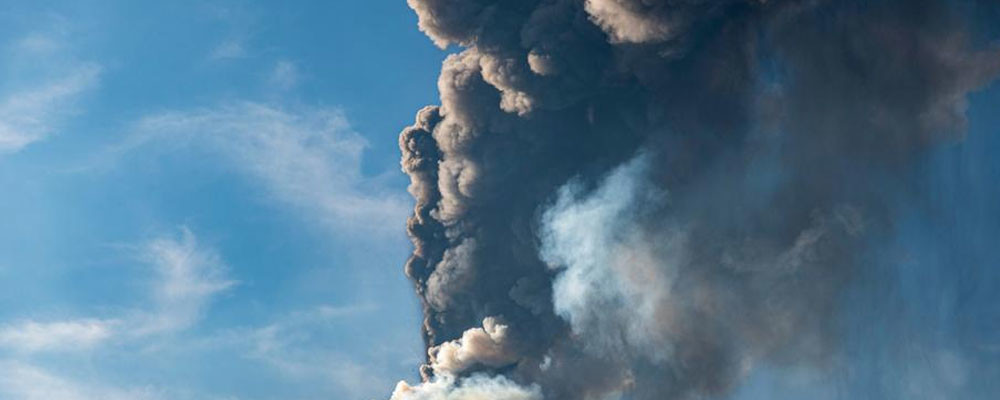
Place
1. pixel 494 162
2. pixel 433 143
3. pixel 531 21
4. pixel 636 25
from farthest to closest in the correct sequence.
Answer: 1. pixel 433 143
2. pixel 494 162
3. pixel 531 21
4. pixel 636 25

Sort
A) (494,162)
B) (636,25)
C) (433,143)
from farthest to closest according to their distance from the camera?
1. (433,143)
2. (494,162)
3. (636,25)

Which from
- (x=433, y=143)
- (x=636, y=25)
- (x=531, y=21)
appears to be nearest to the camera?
(x=636, y=25)

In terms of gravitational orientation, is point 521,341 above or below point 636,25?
below

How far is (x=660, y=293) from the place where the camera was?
7475cm

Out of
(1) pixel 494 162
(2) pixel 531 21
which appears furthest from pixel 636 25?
(1) pixel 494 162

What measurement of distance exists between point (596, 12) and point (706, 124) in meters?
9.81

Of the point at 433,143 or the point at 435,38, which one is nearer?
the point at 435,38

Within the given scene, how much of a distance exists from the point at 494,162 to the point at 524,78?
7.15 metres

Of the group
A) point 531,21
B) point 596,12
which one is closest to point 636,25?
point 596,12

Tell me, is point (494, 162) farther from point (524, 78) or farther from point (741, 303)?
point (741, 303)

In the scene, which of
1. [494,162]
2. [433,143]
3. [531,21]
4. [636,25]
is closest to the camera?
[636,25]

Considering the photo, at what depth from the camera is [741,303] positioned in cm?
7231

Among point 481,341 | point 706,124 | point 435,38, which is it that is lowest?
point 481,341

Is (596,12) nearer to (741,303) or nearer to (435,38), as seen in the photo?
(435,38)
